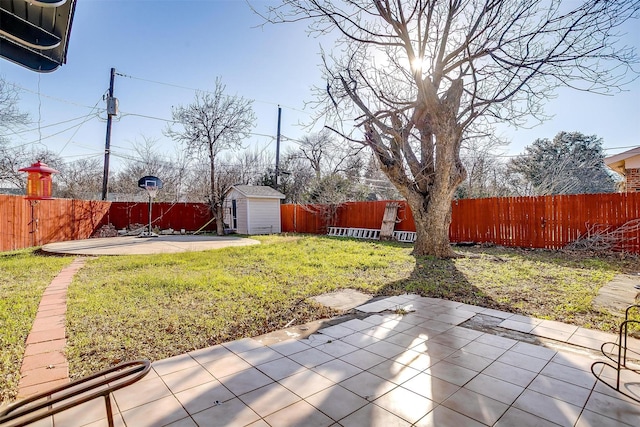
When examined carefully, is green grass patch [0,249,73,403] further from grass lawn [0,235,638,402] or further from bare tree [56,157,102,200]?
bare tree [56,157,102,200]

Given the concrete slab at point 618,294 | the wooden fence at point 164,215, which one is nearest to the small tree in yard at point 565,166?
the concrete slab at point 618,294

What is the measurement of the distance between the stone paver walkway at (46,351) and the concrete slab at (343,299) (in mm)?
2627

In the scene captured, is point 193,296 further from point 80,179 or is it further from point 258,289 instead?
point 80,179

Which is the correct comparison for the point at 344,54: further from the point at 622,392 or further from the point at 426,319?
the point at 622,392

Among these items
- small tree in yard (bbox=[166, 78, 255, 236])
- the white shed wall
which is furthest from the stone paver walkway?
small tree in yard (bbox=[166, 78, 255, 236])

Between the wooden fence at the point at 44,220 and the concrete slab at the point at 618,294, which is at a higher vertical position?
the wooden fence at the point at 44,220

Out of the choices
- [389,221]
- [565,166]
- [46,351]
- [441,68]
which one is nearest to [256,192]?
[389,221]

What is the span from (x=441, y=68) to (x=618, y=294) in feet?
16.6

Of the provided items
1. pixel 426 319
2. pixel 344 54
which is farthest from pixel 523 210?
pixel 426 319

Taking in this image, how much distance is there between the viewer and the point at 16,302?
4.00 meters

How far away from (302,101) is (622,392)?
6.99m

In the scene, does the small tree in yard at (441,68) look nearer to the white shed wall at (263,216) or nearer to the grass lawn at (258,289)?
the grass lawn at (258,289)

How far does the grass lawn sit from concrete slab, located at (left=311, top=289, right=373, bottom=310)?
0.21 metres

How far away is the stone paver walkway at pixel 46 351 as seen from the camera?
2178 mm
